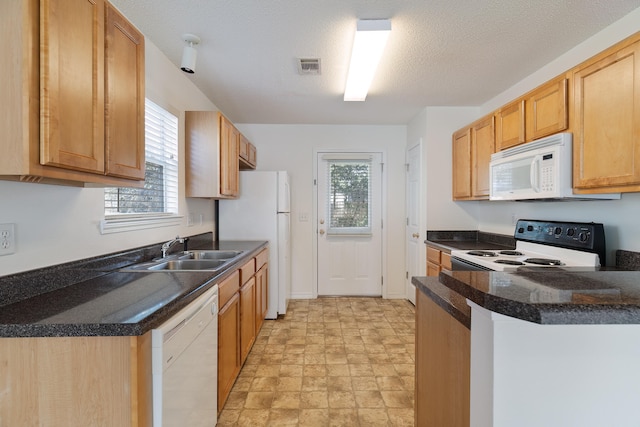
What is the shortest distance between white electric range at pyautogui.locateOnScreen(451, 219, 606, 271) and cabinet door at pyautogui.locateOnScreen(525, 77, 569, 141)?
70 cm

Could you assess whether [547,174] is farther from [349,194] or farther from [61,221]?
[61,221]

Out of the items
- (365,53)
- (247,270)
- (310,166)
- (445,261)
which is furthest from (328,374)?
(310,166)

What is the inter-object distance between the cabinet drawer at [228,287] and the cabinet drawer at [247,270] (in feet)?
0.30

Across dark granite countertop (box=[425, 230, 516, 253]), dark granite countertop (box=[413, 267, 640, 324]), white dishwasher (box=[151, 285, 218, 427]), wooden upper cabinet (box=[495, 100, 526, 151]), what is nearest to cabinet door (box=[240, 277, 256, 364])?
white dishwasher (box=[151, 285, 218, 427])

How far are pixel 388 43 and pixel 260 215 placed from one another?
7.04 feet

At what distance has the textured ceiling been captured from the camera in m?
1.80

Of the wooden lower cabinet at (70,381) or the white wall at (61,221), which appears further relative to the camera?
the white wall at (61,221)

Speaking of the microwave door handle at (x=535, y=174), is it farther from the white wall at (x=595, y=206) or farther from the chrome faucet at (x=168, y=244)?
the chrome faucet at (x=168, y=244)

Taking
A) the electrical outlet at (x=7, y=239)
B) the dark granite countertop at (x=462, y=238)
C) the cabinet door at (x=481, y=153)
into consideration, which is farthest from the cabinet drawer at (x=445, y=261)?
the electrical outlet at (x=7, y=239)

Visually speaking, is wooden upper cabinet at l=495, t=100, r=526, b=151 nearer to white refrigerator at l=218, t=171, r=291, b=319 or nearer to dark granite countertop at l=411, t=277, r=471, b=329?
dark granite countertop at l=411, t=277, r=471, b=329

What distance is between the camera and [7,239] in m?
1.18

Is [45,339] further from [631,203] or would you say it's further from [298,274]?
[298,274]

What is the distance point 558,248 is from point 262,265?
254 cm

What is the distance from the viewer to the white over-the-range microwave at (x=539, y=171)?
6.42 ft
